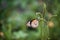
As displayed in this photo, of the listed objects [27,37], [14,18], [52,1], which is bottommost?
[27,37]

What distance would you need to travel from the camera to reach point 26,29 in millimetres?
2111

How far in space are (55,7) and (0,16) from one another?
1.87 feet

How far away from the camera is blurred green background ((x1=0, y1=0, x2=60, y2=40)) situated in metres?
1.95

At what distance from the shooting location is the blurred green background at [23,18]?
1.95 meters

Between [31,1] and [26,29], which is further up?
[31,1]

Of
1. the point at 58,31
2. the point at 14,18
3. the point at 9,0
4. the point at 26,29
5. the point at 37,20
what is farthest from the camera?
the point at 9,0

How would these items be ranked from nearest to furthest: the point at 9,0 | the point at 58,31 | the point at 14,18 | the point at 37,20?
the point at 37,20, the point at 58,31, the point at 14,18, the point at 9,0

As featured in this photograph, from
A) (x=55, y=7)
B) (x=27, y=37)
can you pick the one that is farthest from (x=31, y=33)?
(x=55, y=7)

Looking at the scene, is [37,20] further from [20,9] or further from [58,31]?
[20,9]

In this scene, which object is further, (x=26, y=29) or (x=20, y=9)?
(x=20, y=9)

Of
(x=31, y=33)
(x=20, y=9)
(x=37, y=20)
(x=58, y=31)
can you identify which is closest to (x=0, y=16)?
(x=20, y=9)

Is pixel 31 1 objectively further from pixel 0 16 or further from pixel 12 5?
pixel 0 16

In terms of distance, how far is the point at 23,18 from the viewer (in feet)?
7.39

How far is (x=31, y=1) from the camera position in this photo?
2.45 m
